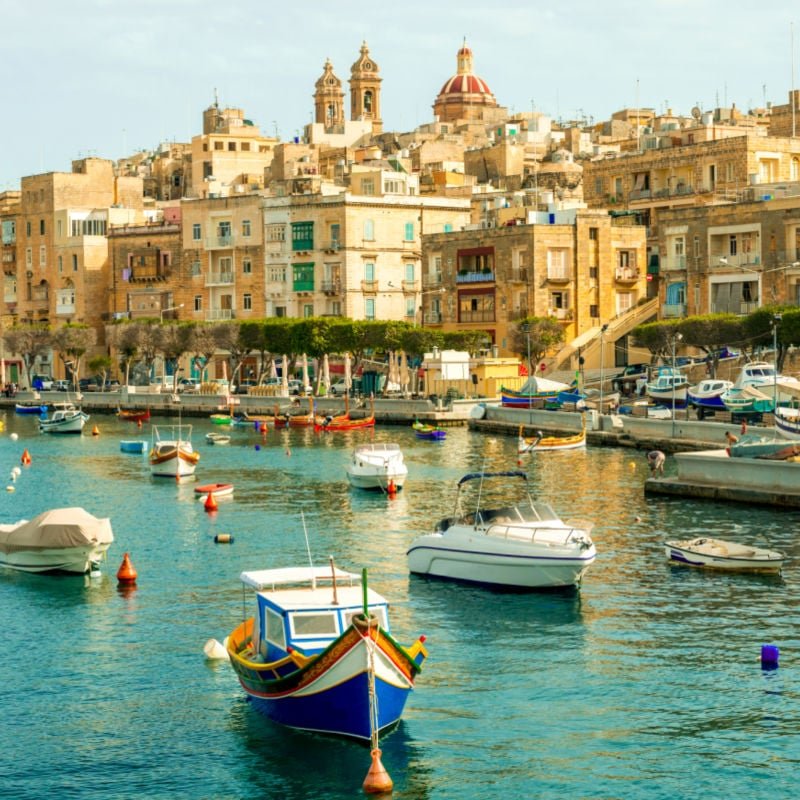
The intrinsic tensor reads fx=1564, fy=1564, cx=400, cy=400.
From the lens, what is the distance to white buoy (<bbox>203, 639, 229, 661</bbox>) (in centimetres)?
3706

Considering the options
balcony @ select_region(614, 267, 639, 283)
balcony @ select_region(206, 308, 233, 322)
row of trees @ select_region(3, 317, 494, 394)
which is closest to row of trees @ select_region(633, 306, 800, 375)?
balcony @ select_region(614, 267, 639, 283)

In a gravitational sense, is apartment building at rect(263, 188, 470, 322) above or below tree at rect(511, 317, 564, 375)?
above

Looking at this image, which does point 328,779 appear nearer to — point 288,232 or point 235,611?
point 235,611

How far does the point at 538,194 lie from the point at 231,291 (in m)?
29.9

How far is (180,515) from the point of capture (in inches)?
2474

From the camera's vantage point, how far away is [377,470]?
6862 cm

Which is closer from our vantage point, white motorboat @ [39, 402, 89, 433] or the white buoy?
the white buoy

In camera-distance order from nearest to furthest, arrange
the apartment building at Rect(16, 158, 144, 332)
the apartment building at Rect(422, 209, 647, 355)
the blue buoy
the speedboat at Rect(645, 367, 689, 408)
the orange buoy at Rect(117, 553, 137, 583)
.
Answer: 1. the blue buoy
2. the orange buoy at Rect(117, 553, 137, 583)
3. the speedboat at Rect(645, 367, 689, 408)
4. the apartment building at Rect(422, 209, 647, 355)
5. the apartment building at Rect(16, 158, 144, 332)

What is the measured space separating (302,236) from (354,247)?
586 cm

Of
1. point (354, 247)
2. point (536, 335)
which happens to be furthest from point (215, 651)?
point (354, 247)

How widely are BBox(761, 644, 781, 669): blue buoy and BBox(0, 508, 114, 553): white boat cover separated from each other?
21.7 meters

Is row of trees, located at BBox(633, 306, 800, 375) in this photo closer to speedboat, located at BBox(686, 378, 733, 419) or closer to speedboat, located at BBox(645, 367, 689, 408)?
speedboat, located at BBox(645, 367, 689, 408)

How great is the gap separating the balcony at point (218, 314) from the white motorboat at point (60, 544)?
300 ft

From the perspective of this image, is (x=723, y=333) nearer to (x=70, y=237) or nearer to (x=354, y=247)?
(x=354, y=247)
